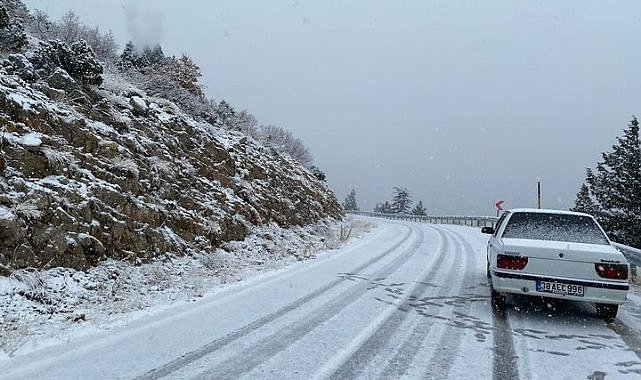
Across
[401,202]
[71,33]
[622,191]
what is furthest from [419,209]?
[71,33]

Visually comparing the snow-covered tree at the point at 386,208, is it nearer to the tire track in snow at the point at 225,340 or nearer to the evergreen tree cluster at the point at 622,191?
the evergreen tree cluster at the point at 622,191

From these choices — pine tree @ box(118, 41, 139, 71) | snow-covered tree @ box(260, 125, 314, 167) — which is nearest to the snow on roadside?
pine tree @ box(118, 41, 139, 71)

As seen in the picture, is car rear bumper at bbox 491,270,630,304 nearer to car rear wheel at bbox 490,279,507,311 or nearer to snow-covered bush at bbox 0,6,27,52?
car rear wheel at bbox 490,279,507,311

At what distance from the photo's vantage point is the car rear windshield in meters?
7.59

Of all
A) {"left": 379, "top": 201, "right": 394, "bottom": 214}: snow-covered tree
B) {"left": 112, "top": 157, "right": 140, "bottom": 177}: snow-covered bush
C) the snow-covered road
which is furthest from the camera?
{"left": 379, "top": 201, "right": 394, "bottom": 214}: snow-covered tree

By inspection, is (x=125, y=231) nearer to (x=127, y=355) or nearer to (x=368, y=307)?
(x=127, y=355)

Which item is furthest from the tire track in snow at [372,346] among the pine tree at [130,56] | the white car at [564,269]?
the pine tree at [130,56]

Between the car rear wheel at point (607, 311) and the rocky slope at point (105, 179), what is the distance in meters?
8.23

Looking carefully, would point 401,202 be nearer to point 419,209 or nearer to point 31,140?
point 419,209

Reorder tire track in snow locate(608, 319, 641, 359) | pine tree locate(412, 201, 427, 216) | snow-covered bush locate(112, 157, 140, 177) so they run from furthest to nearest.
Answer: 1. pine tree locate(412, 201, 427, 216)
2. snow-covered bush locate(112, 157, 140, 177)
3. tire track in snow locate(608, 319, 641, 359)

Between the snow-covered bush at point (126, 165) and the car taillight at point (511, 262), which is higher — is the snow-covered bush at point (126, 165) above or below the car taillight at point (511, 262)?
above

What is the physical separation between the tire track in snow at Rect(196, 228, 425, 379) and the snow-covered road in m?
0.02

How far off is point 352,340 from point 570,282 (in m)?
3.57

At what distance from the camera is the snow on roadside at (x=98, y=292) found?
5629 mm
